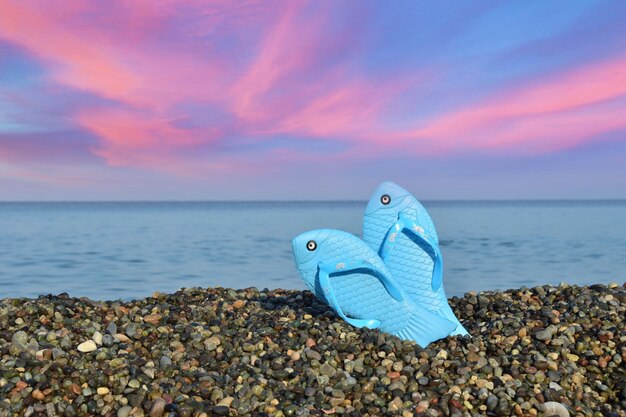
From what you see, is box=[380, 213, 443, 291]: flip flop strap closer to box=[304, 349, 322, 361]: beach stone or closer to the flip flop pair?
the flip flop pair

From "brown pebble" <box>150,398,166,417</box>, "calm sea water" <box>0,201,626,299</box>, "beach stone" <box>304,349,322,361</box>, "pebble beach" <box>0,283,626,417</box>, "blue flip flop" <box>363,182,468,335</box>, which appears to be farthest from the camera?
"calm sea water" <box>0,201,626,299</box>

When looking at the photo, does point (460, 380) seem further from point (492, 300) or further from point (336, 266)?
point (492, 300)

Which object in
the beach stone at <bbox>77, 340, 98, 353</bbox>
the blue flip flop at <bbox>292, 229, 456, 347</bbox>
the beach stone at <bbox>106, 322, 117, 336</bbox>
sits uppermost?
the blue flip flop at <bbox>292, 229, 456, 347</bbox>

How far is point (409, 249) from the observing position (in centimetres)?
583

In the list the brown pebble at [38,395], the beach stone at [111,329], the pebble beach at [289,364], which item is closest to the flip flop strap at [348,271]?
the pebble beach at [289,364]

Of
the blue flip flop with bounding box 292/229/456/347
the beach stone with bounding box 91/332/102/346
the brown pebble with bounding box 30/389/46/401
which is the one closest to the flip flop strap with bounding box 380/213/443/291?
the blue flip flop with bounding box 292/229/456/347

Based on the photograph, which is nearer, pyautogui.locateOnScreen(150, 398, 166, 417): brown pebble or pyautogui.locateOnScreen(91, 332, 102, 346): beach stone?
pyautogui.locateOnScreen(150, 398, 166, 417): brown pebble

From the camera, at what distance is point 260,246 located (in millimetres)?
21062

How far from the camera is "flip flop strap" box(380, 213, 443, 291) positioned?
5672mm

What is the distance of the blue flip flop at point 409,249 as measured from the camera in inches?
229

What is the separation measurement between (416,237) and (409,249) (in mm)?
127

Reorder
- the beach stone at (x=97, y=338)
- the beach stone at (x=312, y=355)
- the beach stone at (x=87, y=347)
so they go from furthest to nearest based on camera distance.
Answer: the beach stone at (x=97, y=338)
the beach stone at (x=87, y=347)
the beach stone at (x=312, y=355)

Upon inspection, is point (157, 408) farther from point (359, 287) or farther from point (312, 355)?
point (359, 287)

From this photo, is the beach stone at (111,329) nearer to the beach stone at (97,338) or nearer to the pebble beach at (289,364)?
the pebble beach at (289,364)
